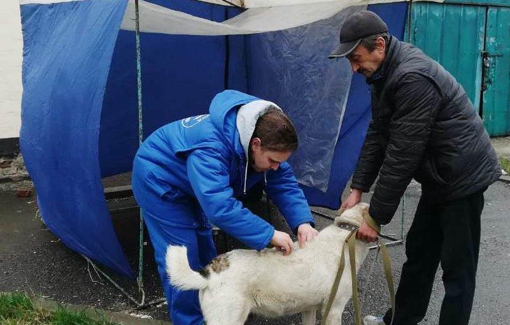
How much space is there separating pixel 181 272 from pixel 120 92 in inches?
134

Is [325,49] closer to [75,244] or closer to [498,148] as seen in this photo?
[75,244]

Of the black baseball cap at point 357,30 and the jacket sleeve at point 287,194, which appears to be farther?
the jacket sleeve at point 287,194

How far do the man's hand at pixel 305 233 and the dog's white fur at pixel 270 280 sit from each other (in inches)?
1.5

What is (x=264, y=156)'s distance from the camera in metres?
2.56

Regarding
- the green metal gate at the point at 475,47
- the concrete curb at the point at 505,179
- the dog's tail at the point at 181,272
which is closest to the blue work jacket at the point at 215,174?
the dog's tail at the point at 181,272

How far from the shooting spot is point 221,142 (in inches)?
102

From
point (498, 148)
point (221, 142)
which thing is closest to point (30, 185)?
point (221, 142)

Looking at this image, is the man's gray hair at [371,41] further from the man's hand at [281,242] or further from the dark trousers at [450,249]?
the man's hand at [281,242]

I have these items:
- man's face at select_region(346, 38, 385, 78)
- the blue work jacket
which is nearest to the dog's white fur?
the blue work jacket

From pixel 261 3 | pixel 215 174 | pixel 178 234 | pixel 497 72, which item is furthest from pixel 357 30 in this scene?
pixel 497 72

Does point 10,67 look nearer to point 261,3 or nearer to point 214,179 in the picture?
point 261,3

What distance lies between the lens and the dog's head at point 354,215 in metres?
2.84

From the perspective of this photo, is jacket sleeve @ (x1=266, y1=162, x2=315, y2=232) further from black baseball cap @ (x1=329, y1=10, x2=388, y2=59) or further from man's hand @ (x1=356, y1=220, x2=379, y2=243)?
black baseball cap @ (x1=329, y1=10, x2=388, y2=59)

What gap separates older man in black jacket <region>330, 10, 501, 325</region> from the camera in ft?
8.30
